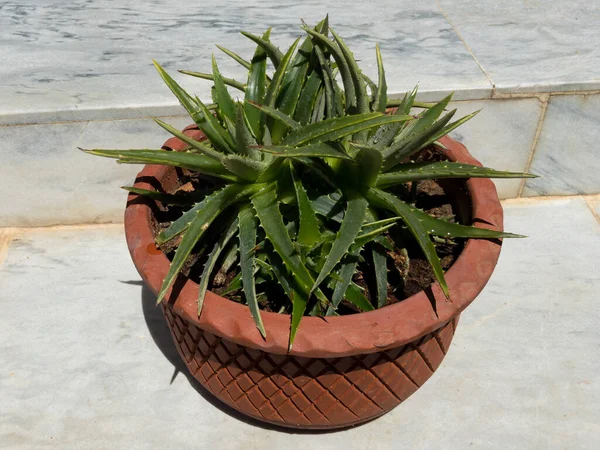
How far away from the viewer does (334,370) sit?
1121 mm

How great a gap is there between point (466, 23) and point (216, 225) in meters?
1.38


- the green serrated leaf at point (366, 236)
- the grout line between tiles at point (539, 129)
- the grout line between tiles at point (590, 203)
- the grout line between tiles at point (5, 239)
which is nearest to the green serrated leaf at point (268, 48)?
the green serrated leaf at point (366, 236)

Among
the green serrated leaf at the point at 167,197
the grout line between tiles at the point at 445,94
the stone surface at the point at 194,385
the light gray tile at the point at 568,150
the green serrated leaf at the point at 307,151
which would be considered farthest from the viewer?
the light gray tile at the point at 568,150

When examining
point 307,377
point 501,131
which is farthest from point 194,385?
point 501,131

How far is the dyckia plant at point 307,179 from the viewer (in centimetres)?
102

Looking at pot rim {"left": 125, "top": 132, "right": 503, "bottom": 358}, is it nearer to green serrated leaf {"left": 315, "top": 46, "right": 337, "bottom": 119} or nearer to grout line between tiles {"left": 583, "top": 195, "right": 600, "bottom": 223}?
green serrated leaf {"left": 315, "top": 46, "right": 337, "bottom": 119}

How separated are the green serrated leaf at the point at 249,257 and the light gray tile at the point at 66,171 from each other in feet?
2.49

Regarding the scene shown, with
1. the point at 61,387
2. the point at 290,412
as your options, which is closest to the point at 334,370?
the point at 290,412

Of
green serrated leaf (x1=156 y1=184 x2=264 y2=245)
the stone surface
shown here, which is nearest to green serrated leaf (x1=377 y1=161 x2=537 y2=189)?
green serrated leaf (x1=156 y1=184 x2=264 y2=245)

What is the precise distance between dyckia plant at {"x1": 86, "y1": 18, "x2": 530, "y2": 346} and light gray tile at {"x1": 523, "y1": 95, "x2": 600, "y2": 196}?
0.84 m

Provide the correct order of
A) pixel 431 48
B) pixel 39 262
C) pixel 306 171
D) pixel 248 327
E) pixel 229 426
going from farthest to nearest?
pixel 431 48
pixel 39 262
pixel 229 426
pixel 306 171
pixel 248 327

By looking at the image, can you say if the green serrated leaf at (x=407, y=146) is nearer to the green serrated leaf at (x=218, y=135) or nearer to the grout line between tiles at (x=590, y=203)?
the green serrated leaf at (x=218, y=135)

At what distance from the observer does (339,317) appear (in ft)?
3.42

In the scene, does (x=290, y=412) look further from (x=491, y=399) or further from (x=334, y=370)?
(x=491, y=399)
